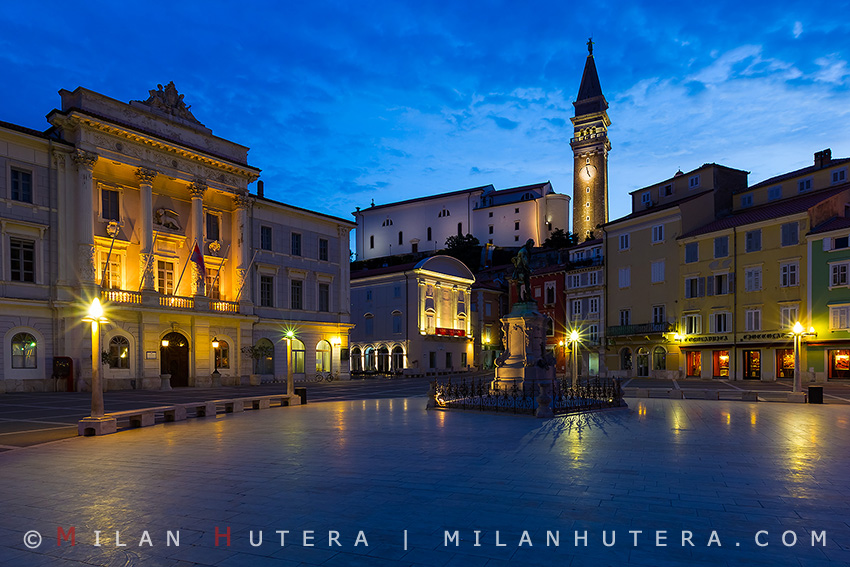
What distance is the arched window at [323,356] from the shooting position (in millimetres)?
50375

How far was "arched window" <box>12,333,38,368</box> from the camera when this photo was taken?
32.8 metres

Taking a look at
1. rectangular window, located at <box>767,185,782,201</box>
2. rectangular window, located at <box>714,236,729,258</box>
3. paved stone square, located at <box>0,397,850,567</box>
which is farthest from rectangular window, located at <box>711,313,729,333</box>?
paved stone square, located at <box>0,397,850,567</box>

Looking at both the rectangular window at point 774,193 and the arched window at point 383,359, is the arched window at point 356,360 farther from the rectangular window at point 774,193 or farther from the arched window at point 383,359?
the rectangular window at point 774,193

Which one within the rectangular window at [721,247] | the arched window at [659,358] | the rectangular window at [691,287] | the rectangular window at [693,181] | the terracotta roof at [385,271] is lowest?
the arched window at [659,358]

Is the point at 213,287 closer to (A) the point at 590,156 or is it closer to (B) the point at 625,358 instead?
(B) the point at 625,358

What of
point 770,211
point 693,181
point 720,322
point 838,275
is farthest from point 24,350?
point 693,181

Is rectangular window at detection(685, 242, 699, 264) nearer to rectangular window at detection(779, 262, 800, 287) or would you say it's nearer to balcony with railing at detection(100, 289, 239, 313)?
rectangular window at detection(779, 262, 800, 287)

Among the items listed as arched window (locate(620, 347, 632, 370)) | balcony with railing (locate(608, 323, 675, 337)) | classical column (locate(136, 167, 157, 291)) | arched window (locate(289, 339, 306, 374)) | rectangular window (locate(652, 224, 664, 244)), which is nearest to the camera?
classical column (locate(136, 167, 157, 291))

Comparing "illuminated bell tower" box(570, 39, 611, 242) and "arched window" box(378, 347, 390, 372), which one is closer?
"arched window" box(378, 347, 390, 372)

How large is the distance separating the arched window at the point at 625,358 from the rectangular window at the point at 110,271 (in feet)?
142

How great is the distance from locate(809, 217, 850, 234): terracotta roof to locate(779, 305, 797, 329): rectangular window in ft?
18.7

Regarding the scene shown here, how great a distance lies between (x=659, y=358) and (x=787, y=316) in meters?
11.8

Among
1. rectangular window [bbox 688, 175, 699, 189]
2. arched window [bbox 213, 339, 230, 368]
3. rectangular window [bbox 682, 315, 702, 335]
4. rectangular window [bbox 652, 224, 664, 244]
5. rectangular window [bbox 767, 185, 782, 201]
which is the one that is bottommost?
arched window [bbox 213, 339, 230, 368]

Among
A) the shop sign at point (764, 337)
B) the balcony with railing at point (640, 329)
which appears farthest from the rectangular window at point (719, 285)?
the balcony with railing at point (640, 329)
